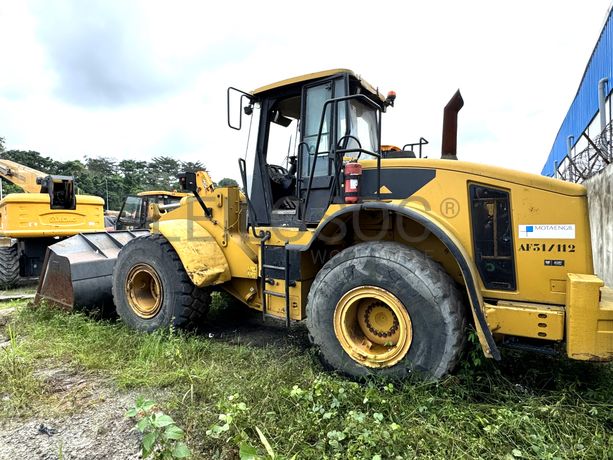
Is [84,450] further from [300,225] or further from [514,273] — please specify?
[514,273]

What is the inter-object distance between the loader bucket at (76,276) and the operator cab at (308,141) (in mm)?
2346

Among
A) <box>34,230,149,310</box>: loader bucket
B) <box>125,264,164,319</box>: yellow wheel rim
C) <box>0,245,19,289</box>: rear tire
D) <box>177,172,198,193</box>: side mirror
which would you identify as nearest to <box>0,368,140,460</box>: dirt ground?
<box>125,264,164,319</box>: yellow wheel rim

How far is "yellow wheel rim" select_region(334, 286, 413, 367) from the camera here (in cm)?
289

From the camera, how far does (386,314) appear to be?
122 inches

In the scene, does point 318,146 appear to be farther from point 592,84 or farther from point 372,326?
point 592,84

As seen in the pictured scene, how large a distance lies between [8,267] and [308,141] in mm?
7395

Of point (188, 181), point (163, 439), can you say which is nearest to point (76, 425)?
point (163, 439)

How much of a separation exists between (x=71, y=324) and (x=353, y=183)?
3670mm

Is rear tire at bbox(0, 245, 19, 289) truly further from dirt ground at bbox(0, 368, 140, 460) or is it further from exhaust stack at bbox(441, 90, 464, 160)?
exhaust stack at bbox(441, 90, 464, 160)

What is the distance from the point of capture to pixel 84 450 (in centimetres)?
241

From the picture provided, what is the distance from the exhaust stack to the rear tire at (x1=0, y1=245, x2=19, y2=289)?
8.52 meters

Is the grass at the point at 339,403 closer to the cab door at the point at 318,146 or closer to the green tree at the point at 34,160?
the cab door at the point at 318,146

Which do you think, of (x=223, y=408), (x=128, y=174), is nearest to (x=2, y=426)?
(x=223, y=408)

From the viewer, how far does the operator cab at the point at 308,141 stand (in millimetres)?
3555
